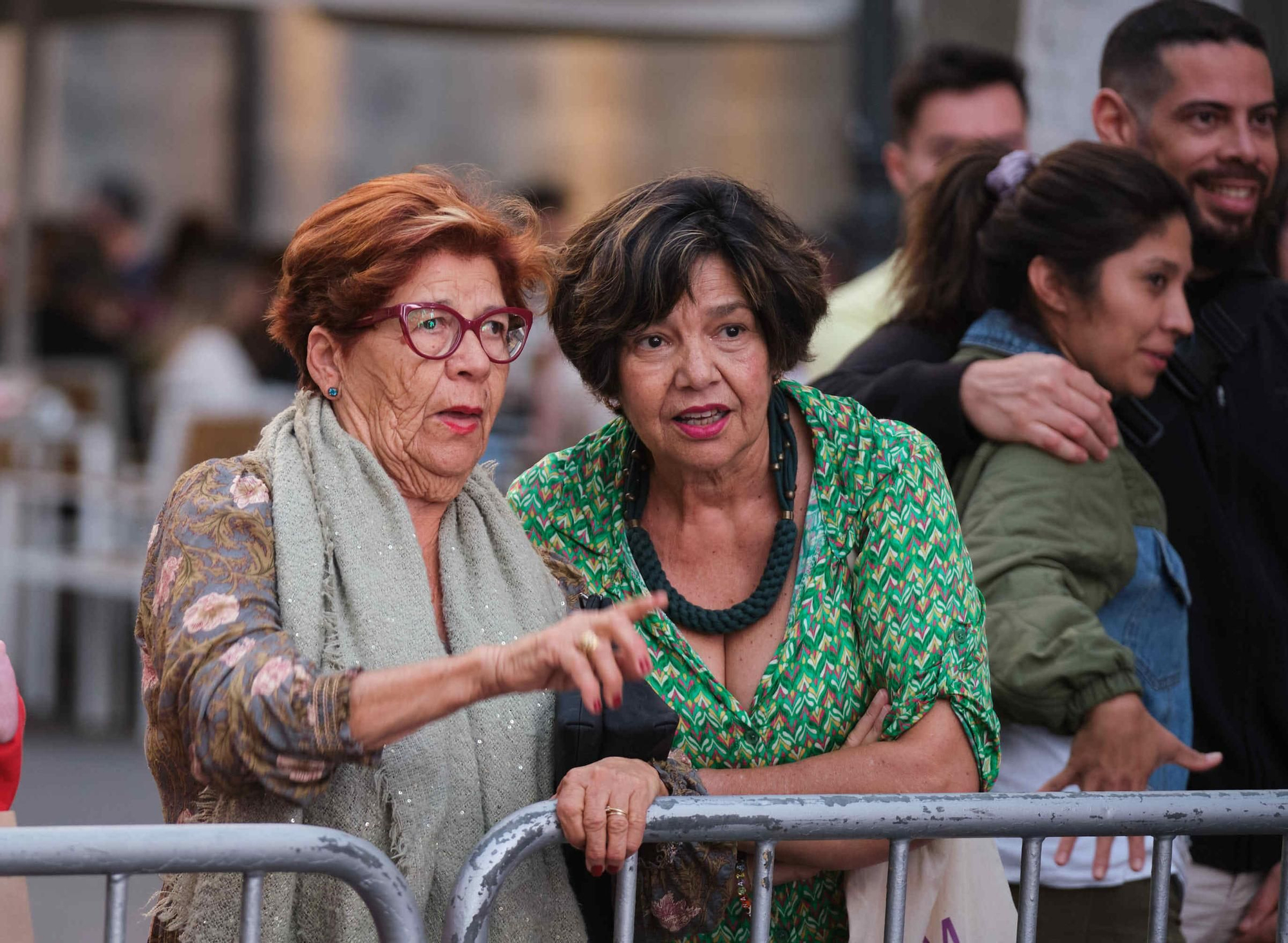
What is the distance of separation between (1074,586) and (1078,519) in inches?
5.1

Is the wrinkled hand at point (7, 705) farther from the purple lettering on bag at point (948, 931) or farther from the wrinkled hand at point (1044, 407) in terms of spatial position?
the wrinkled hand at point (1044, 407)

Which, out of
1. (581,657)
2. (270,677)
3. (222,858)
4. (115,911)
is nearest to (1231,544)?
(581,657)

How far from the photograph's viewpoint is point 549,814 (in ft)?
7.11

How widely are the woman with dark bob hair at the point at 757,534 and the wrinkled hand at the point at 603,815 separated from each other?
0.21 m

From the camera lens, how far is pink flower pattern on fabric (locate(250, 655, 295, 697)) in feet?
6.64

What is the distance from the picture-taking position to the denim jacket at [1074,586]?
2.79 m

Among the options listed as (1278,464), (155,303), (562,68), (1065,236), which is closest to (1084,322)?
(1065,236)

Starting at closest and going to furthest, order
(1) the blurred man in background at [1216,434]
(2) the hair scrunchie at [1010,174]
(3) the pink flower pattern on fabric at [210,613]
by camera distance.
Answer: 1. (3) the pink flower pattern on fabric at [210,613]
2. (1) the blurred man in background at [1216,434]
3. (2) the hair scrunchie at [1010,174]

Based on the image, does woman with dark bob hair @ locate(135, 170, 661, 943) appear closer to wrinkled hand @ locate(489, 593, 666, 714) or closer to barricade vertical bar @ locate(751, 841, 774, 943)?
wrinkled hand @ locate(489, 593, 666, 714)

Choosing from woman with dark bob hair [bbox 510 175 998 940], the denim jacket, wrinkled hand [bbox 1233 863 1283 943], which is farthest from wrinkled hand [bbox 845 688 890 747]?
wrinkled hand [bbox 1233 863 1283 943]

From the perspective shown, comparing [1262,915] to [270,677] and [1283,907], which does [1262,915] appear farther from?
[270,677]

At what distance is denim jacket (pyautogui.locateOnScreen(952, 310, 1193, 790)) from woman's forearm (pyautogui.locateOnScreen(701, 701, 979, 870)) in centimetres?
34

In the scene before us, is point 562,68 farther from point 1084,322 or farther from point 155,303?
point 1084,322

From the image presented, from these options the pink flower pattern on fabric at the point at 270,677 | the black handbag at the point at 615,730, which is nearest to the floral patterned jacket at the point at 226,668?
the pink flower pattern on fabric at the point at 270,677
